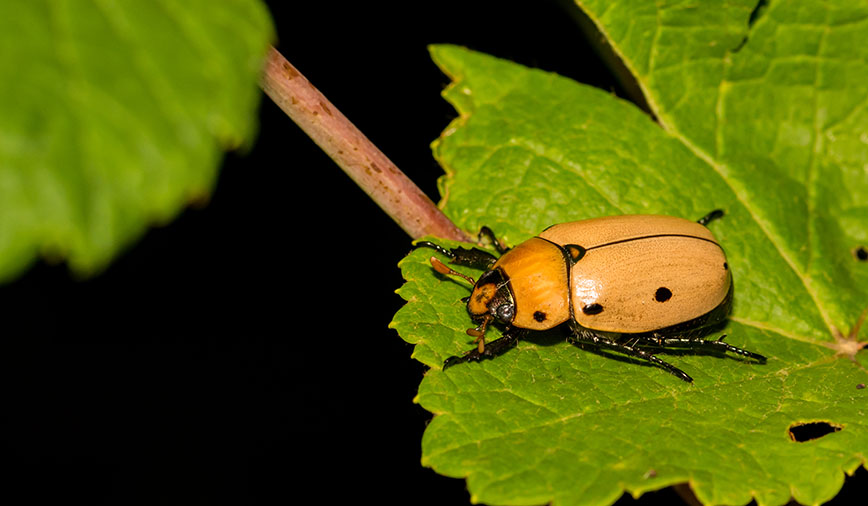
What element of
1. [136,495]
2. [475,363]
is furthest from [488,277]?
[136,495]

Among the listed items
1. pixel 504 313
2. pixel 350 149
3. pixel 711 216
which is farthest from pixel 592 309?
pixel 350 149

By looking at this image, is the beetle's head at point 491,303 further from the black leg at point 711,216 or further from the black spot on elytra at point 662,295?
the black leg at point 711,216

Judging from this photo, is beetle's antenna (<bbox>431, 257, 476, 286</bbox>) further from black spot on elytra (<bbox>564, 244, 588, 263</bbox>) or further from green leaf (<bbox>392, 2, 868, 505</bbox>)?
black spot on elytra (<bbox>564, 244, 588, 263</bbox>)

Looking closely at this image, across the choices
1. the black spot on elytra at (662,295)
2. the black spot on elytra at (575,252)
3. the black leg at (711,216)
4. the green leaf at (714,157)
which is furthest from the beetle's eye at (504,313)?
the black leg at (711,216)

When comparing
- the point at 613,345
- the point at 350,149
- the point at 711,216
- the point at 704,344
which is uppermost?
the point at 350,149

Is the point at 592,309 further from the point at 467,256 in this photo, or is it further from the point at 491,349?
the point at 467,256

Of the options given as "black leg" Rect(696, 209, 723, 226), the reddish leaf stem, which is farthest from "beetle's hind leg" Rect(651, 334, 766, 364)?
the reddish leaf stem

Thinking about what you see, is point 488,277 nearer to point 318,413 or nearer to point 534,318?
point 534,318
